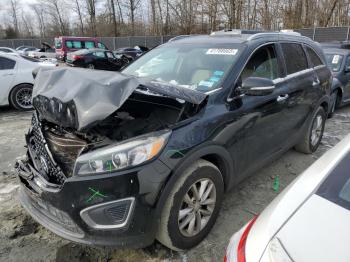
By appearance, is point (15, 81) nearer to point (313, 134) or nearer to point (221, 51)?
point (221, 51)

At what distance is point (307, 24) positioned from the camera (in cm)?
2470

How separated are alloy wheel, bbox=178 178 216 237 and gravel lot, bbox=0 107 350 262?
0.69 ft

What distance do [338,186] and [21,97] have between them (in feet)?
25.3

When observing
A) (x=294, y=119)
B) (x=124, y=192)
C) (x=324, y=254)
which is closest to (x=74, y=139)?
(x=124, y=192)

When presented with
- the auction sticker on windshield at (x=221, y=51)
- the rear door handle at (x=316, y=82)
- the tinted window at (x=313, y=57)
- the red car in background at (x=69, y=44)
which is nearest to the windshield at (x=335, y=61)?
the tinted window at (x=313, y=57)

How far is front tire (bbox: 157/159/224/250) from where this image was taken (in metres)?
2.25

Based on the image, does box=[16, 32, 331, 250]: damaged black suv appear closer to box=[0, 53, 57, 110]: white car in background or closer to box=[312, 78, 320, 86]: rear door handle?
box=[312, 78, 320, 86]: rear door handle

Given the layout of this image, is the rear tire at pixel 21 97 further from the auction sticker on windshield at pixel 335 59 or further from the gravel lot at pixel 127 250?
the auction sticker on windshield at pixel 335 59

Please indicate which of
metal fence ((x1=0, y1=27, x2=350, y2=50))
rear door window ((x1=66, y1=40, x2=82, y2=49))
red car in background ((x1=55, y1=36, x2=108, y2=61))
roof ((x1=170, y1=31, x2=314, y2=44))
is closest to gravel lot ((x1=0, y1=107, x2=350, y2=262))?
roof ((x1=170, y1=31, x2=314, y2=44))

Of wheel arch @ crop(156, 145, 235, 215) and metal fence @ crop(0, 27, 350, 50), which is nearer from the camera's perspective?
wheel arch @ crop(156, 145, 235, 215)

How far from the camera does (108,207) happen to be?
→ 2049 millimetres

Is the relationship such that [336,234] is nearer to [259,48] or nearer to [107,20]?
[259,48]

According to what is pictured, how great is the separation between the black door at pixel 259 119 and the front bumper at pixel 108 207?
38.6 inches

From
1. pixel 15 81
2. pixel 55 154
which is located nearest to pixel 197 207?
pixel 55 154
